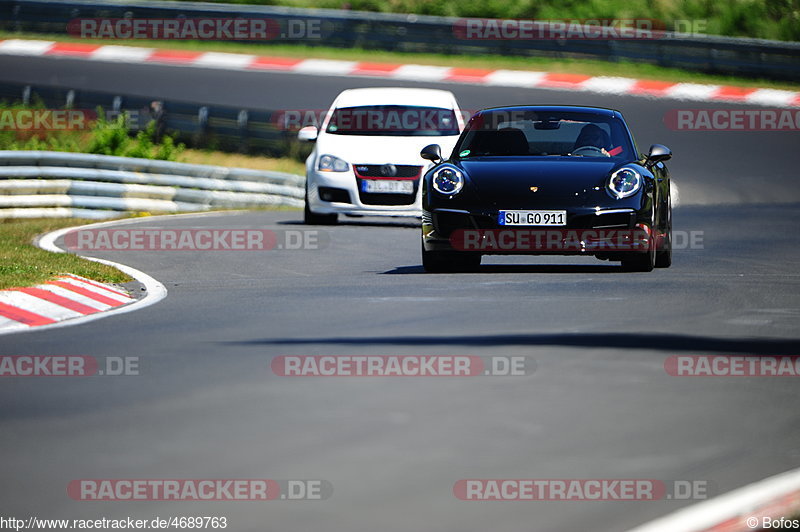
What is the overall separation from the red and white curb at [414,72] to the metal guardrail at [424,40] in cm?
72

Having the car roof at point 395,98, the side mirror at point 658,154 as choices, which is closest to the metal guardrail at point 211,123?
the car roof at point 395,98

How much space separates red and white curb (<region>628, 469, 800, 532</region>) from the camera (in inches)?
181

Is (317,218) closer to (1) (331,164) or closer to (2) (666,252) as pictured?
(1) (331,164)

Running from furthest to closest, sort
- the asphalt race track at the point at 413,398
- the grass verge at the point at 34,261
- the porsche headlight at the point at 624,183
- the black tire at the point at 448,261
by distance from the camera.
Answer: the black tire at the point at 448,261 → the porsche headlight at the point at 624,183 → the grass verge at the point at 34,261 → the asphalt race track at the point at 413,398

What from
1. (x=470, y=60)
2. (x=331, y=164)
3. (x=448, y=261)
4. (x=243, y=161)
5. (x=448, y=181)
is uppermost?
(x=470, y=60)

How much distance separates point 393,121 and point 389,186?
1428mm

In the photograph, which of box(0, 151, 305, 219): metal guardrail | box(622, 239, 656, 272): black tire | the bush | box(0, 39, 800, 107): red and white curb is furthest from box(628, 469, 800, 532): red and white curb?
box(0, 39, 800, 107): red and white curb

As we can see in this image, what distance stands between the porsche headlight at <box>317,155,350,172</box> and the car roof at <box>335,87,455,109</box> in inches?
52.7

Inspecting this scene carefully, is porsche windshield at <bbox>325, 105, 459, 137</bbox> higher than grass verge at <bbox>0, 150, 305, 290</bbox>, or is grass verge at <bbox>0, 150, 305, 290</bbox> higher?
porsche windshield at <bbox>325, 105, 459, 137</bbox>

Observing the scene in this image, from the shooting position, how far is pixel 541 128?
1217 centimetres

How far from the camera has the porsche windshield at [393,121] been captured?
1798 centimetres

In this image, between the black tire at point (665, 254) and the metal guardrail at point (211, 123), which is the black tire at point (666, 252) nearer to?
the black tire at point (665, 254)

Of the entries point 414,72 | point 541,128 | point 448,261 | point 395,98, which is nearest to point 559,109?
point 541,128

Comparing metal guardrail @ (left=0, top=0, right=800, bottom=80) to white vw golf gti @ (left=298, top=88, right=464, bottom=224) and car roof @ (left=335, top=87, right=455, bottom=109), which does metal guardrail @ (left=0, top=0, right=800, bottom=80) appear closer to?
car roof @ (left=335, top=87, right=455, bottom=109)
